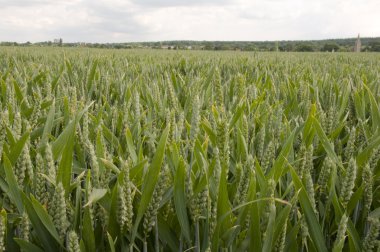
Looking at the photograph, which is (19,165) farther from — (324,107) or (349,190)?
(324,107)

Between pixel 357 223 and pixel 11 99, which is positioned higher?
pixel 11 99

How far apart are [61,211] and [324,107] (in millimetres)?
1850

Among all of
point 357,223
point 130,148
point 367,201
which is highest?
point 130,148

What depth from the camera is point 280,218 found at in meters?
0.75

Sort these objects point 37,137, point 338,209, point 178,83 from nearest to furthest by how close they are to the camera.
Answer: point 338,209
point 37,137
point 178,83

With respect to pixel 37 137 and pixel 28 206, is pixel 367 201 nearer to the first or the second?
pixel 28 206

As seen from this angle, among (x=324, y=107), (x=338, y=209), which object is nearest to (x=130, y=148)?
(x=338, y=209)

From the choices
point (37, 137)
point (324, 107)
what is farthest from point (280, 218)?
point (324, 107)

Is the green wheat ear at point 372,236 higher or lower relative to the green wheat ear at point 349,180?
lower

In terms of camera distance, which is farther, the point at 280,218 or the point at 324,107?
the point at 324,107

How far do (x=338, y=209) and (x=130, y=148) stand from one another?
534mm

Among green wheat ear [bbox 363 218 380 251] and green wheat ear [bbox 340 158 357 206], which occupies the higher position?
green wheat ear [bbox 340 158 357 206]

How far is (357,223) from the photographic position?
40.6 inches

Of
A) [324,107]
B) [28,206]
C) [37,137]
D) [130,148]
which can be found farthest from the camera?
[324,107]
